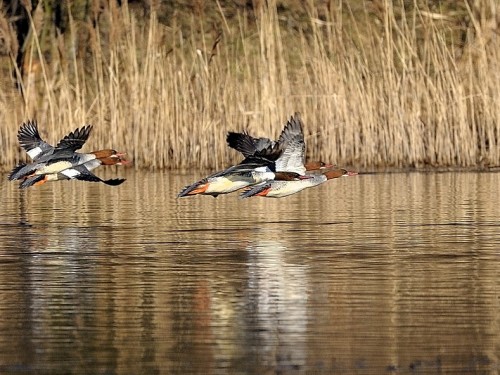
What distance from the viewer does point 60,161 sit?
14.0m

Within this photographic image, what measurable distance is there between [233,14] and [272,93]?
10393 mm

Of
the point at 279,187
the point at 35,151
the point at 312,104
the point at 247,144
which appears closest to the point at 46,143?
the point at 35,151

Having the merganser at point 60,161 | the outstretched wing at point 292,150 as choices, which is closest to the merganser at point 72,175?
the merganser at point 60,161

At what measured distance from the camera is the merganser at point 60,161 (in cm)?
1397

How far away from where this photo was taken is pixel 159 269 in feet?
31.1

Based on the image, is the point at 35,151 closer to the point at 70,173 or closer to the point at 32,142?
the point at 32,142

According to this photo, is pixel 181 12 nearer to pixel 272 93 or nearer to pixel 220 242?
pixel 272 93

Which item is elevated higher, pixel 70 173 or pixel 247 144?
pixel 247 144

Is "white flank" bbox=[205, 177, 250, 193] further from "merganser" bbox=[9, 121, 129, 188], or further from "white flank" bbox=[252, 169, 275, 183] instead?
"merganser" bbox=[9, 121, 129, 188]

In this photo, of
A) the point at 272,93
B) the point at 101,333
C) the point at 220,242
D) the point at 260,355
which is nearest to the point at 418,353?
the point at 260,355

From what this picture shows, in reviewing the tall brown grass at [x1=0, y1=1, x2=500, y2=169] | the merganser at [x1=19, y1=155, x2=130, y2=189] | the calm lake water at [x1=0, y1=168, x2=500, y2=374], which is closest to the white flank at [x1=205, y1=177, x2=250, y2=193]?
the calm lake water at [x1=0, y1=168, x2=500, y2=374]

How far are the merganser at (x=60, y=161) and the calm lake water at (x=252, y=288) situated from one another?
39cm

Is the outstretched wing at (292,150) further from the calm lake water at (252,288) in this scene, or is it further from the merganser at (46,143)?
the merganser at (46,143)

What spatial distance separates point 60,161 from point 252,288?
584cm
